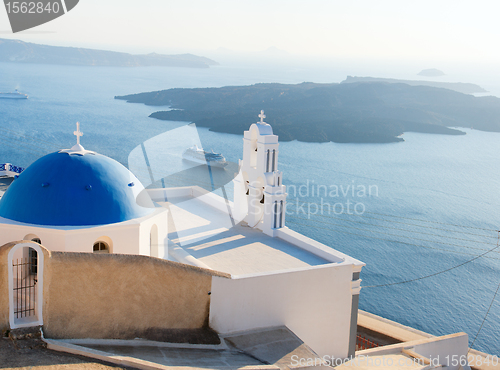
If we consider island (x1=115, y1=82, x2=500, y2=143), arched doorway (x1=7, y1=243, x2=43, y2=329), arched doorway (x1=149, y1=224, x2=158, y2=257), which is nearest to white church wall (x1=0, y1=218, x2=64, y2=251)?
arched doorway (x1=7, y1=243, x2=43, y2=329)

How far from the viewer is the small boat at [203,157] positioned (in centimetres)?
4091

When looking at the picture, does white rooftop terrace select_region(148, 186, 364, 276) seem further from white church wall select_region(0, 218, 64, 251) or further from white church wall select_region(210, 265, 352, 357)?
white church wall select_region(0, 218, 64, 251)

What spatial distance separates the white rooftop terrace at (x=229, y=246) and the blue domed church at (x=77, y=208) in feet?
5.24

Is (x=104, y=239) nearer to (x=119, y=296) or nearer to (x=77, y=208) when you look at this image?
(x=77, y=208)

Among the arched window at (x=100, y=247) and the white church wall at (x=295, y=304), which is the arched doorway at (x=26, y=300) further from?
the white church wall at (x=295, y=304)

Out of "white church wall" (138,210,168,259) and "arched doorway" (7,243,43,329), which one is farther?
"white church wall" (138,210,168,259)

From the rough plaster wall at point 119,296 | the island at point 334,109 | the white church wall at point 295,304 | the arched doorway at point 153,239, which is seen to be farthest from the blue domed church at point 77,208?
the island at point 334,109

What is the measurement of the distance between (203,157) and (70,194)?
3493cm

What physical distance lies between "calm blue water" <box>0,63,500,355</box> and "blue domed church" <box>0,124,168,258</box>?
4.13 m

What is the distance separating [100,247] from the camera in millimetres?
7758

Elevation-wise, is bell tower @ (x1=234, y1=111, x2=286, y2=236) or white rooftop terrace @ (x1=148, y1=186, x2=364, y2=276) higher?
bell tower @ (x1=234, y1=111, x2=286, y2=236)

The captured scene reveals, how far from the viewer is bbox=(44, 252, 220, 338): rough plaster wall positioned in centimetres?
642

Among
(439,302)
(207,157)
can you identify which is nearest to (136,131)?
(207,157)

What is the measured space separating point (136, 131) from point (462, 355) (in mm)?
45525
